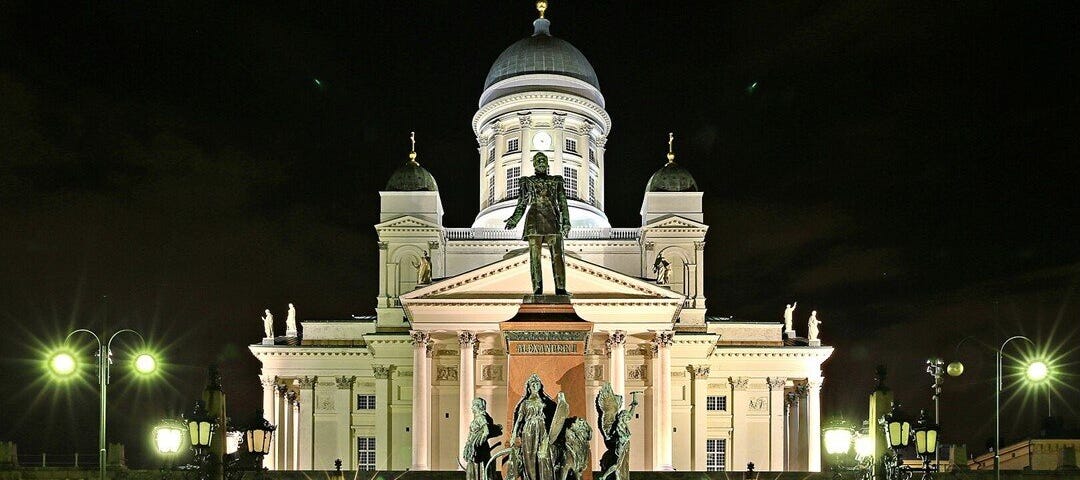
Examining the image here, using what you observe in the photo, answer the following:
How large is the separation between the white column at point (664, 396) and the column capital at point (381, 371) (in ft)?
45.2

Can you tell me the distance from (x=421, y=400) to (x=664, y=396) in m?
10.9

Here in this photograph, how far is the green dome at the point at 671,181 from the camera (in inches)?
2613

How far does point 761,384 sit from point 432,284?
61.2 feet

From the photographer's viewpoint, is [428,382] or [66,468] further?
[428,382]

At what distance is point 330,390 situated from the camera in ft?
204

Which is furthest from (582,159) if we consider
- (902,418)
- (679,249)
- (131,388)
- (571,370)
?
(571,370)

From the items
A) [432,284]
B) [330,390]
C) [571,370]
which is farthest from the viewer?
[330,390]

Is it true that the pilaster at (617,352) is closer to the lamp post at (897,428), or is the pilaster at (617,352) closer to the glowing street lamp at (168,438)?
the lamp post at (897,428)

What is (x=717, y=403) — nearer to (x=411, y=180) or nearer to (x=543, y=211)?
(x=411, y=180)

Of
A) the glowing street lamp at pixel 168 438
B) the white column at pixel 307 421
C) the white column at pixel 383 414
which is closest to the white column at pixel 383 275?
the white column at pixel 383 414

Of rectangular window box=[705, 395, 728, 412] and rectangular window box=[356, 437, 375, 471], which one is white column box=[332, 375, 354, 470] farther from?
rectangular window box=[705, 395, 728, 412]

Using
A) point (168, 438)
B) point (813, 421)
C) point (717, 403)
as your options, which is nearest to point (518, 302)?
point (717, 403)

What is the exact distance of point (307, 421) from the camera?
204ft

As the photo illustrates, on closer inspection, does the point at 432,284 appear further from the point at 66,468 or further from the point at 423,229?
the point at 66,468
